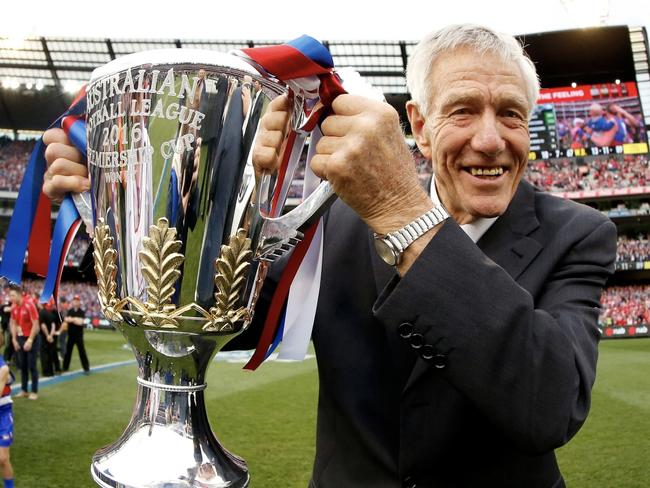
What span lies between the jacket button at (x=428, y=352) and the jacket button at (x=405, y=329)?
26 millimetres

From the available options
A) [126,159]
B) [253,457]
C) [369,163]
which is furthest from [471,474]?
[253,457]

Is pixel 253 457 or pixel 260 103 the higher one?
pixel 260 103

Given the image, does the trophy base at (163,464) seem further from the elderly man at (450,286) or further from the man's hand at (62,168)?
the man's hand at (62,168)

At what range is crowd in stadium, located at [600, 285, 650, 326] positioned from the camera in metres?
20.4

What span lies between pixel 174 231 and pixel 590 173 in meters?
25.5

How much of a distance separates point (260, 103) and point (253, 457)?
5.61 metres

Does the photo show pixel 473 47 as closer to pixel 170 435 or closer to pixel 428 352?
pixel 428 352

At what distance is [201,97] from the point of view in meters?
0.75

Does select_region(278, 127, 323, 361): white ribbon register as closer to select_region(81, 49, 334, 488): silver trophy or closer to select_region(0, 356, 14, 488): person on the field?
select_region(81, 49, 334, 488): silver trophy

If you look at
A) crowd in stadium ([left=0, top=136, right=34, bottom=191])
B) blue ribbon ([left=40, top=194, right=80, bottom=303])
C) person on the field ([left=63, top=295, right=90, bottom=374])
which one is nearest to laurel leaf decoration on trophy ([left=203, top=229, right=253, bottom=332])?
blue ribbon ([left=40, top=194, right=80, bottom=303])

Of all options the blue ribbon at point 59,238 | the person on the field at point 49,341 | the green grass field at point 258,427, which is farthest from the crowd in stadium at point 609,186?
the blue ribbon at point 59,238

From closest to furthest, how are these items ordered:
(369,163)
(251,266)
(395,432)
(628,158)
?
(369,163) → (251,266) → (395,432) → (628,158)

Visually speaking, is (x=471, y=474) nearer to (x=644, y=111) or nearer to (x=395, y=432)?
(x=395, y=432)

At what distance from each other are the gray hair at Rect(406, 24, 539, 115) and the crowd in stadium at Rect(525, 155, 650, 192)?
2295 centimetres
